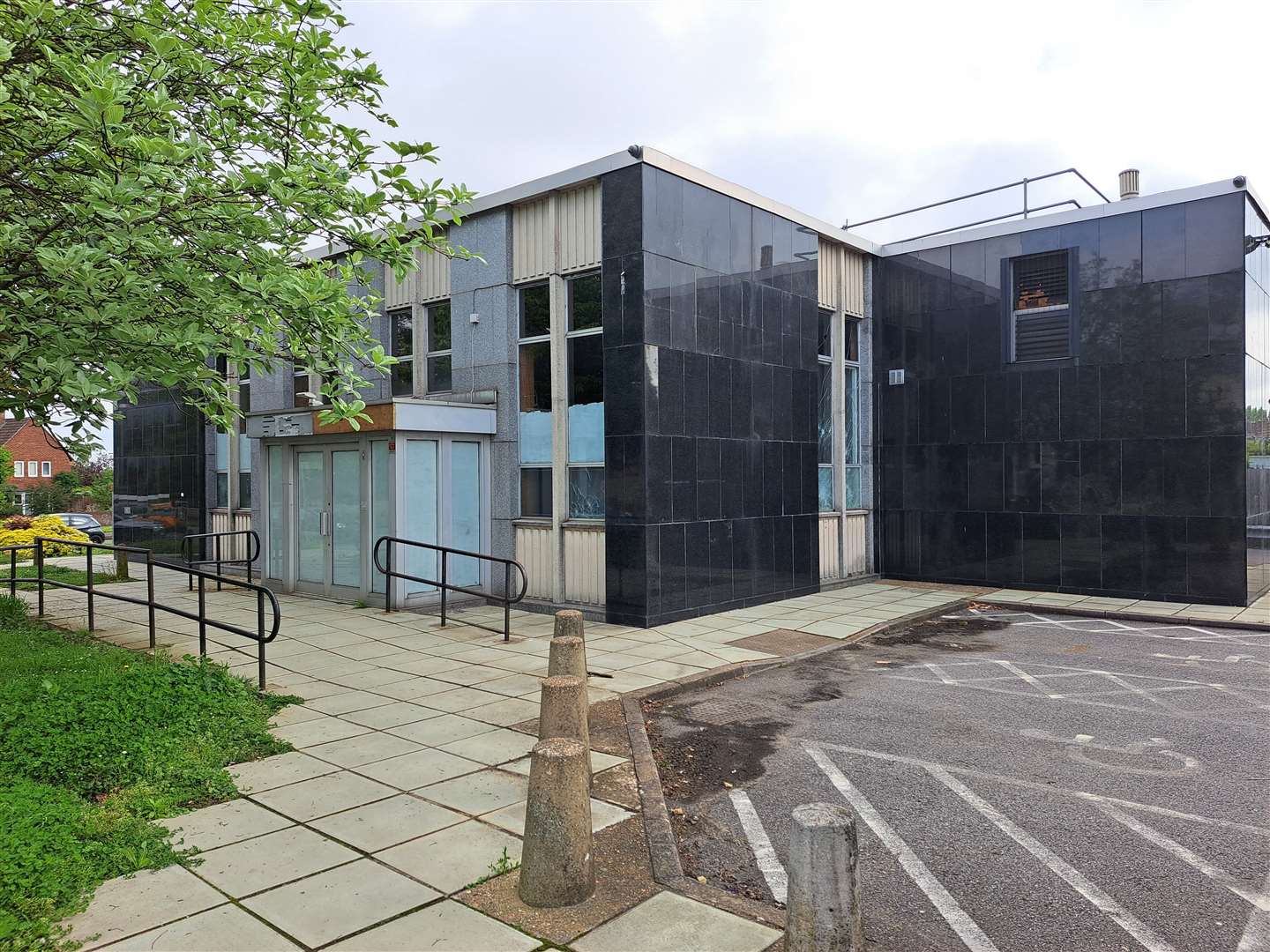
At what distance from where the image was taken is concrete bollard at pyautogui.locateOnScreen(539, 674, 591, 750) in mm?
5086

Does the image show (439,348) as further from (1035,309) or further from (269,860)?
(269,860)

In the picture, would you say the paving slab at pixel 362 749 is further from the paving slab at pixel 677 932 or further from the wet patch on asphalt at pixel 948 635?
the wet patch on asphalt at pixel 948 635

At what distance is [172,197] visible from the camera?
16.9ft

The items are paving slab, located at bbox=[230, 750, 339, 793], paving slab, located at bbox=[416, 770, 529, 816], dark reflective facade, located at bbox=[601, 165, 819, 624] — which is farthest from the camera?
dark reflective facade, located at bbox=[601, 165, 819, 624]

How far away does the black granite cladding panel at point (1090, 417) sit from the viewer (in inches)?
492

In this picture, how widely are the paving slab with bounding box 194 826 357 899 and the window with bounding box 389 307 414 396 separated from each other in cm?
1080

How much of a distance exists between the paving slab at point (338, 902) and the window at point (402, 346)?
444 inches

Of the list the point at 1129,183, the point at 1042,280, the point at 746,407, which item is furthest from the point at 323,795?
the point at 1129,183

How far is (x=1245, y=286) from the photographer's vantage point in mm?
12336

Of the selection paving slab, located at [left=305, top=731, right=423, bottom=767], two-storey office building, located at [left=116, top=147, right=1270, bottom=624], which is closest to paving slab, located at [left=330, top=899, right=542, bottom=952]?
paving slab, located at [left=305, top=731, right=423, bottom=767]

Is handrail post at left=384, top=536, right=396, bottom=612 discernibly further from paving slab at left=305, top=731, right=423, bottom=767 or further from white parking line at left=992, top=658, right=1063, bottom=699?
white parking line at left=992, top=658, right=1063, bottom=699

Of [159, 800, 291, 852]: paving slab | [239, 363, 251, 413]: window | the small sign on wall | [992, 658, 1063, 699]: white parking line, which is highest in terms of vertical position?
[239, 363, 251, 413]: window

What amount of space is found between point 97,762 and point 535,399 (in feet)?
27.1

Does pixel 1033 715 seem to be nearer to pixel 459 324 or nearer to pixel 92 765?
pixel 92 765
